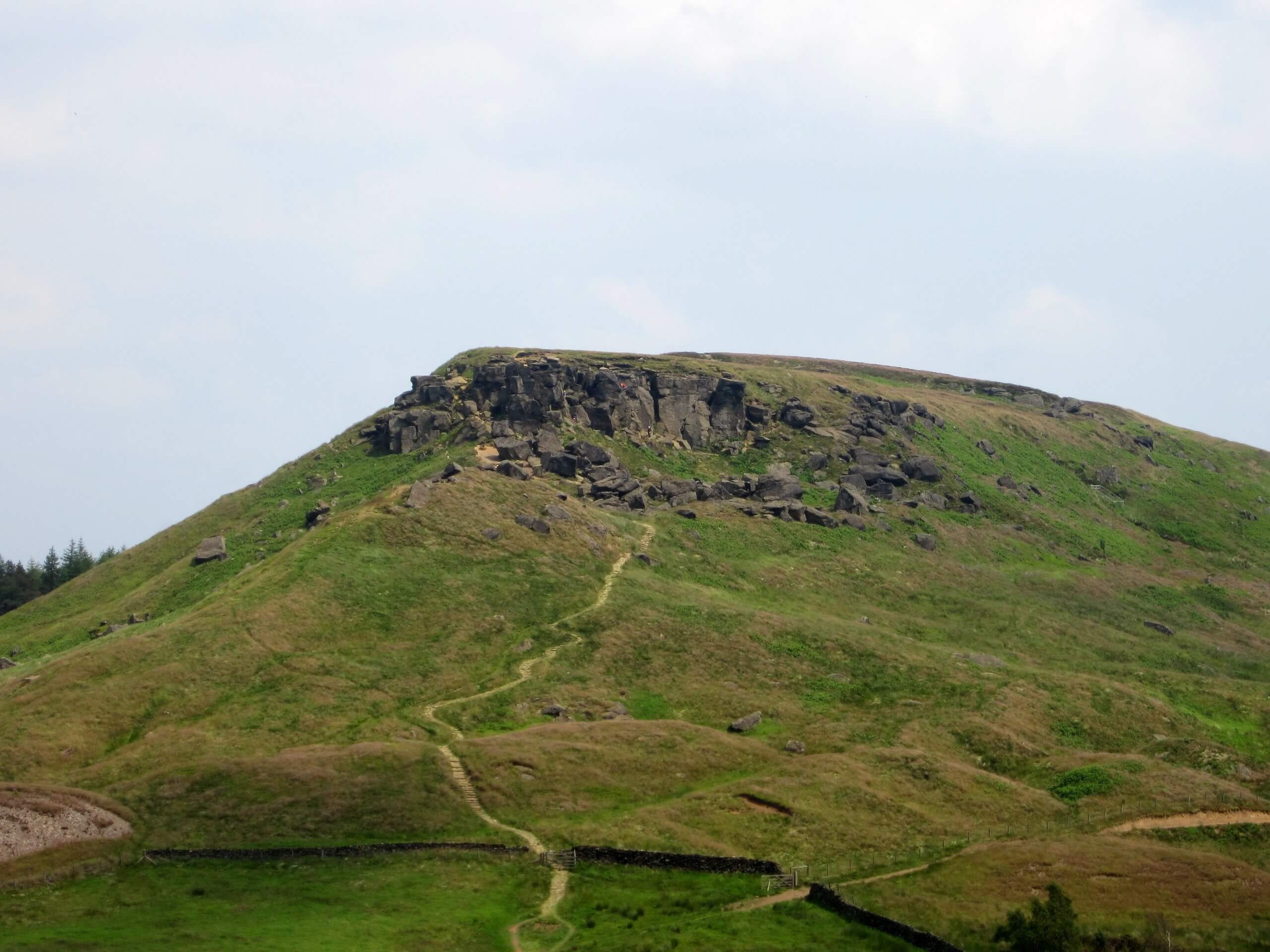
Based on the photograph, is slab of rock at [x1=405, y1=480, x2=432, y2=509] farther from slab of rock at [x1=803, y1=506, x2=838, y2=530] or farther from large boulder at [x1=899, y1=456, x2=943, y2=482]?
large boulder at [x1=899, y1=456, x2=943, y2=482]

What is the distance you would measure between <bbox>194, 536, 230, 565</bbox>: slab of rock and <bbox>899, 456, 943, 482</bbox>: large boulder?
87507mm

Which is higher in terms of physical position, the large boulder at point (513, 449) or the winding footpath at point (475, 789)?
the large boulder at point (513, 449)

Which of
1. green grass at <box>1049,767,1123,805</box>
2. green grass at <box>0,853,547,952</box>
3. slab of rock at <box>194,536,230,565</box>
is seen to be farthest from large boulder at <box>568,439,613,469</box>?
green grass at <box>0,853,547,952</box>

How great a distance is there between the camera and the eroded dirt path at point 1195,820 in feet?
227

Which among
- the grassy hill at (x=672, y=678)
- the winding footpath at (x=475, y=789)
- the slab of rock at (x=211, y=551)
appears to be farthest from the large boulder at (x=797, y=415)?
the slab of rock at (x=211, y=551)

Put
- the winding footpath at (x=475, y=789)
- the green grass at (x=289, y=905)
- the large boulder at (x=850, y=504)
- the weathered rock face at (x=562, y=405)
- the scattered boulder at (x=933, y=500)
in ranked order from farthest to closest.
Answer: the scattered boulder at (x=933, y=500) < the weathered rock face at (x=562, y=405) < the large boulder at (x=850, y=504) < the winding footpath at (x=475, y=789) < the green grass at (x=289, y=905)

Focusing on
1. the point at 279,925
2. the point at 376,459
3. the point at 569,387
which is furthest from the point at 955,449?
the point at 279,925

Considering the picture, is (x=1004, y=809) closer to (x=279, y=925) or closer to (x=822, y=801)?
(x=822, y=801)

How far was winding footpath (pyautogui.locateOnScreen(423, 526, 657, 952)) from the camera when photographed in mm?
58719

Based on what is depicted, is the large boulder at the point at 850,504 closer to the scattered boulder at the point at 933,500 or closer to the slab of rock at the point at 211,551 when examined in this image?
the scattered boulder at the point at 933,500

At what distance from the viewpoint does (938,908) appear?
53.9m

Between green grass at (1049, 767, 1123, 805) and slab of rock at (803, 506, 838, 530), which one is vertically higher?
slab of rock at (803, 506, 838, 530)

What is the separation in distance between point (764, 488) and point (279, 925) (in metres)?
101

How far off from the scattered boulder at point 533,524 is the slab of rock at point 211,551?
32.6 meters
